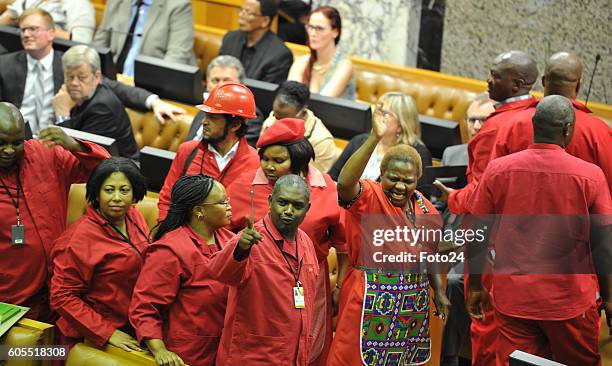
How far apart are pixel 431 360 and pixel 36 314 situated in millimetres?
1601

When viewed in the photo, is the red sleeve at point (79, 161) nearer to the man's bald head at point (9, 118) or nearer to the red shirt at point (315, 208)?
the man's bald head at point (9, 118)

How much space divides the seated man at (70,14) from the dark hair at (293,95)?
259cm

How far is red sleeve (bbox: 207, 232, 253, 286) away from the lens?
3.41 metres

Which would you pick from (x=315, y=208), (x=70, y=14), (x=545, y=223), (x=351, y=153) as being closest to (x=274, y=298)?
(x=315, y=208)

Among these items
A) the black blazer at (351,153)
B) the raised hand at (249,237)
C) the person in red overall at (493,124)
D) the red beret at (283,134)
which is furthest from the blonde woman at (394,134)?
the raised hand at (249,237)

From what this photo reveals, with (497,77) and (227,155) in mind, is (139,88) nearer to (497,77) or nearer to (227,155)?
(227,155)

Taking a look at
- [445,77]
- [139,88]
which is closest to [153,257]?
[139,88]

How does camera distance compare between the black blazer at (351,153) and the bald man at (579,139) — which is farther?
the black blazer at (351,153)

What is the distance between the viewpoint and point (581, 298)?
3834 millimetres

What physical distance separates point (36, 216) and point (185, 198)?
76 centimetres

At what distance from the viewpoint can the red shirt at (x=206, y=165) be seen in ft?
14.7

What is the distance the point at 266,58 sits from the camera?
6652 mm

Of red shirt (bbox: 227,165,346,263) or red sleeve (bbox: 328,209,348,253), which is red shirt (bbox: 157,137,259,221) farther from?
red sleeve (bbox: 328,209,348,253)

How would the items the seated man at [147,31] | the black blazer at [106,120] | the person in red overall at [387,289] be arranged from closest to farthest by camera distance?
the person in red overall at [387,289] → the black blazer at [106,120] → the seated man at [147,31]
